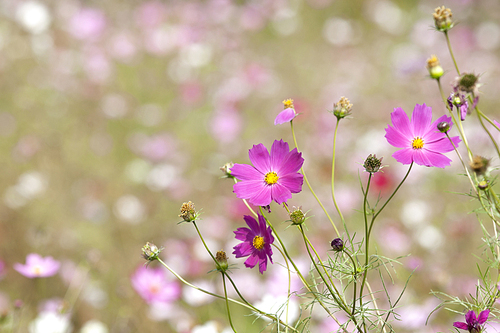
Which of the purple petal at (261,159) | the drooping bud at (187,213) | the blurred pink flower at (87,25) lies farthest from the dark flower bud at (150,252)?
the blurred pink flower at (87,25)

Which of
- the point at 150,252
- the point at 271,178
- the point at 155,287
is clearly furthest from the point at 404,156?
the point at 155,287

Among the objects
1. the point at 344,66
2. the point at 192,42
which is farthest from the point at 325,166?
the point at 192,42

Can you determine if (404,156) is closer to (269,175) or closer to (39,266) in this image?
(269,175)

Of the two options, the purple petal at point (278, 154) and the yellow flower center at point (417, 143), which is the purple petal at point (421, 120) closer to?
the yellow flower center at point (417, 143)

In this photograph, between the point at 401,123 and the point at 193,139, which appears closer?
the point at 401,123

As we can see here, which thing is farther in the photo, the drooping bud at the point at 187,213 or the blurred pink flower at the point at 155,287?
the blurred pink flower at the point at 155,287

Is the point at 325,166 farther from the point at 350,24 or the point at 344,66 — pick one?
the point at 350,24
